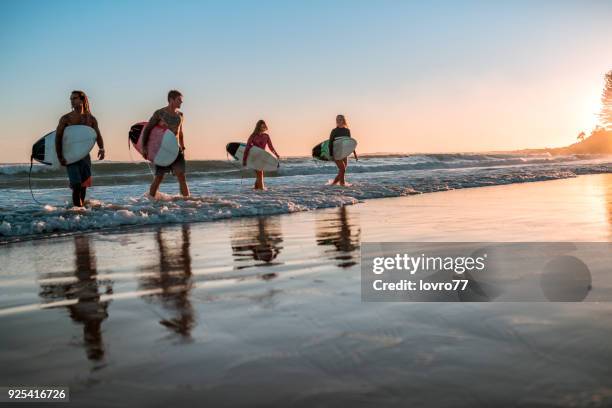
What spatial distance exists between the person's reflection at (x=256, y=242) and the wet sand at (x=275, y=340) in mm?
55

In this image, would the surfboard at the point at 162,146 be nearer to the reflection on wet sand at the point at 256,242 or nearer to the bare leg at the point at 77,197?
the bare leg at the point at 77,197

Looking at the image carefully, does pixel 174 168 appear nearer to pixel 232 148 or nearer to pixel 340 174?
pixel 232 148

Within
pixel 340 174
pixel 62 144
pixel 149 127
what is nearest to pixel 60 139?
pixel 62 144

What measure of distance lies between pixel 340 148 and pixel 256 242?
396 inches

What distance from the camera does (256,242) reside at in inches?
225

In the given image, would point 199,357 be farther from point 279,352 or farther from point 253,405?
point 253,405

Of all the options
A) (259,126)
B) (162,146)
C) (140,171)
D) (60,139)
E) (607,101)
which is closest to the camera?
(60,139)

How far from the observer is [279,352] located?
221 cm

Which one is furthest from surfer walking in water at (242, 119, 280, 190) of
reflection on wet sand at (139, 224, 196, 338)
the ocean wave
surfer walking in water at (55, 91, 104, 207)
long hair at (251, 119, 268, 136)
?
reflection on wet sand at (139, 224, 196, 338)

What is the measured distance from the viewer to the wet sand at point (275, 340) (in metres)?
1.83

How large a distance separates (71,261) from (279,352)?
3347 millimetres

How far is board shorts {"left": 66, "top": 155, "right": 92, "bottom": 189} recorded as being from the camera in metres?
8.67

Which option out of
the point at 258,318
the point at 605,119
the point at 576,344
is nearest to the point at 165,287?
the point at 258,318

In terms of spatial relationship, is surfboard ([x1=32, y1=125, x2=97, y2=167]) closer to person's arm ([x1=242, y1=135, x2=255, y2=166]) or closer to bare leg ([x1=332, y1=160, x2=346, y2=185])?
person's arm ([x1=242, y1=135, x2=255, y2=166])
